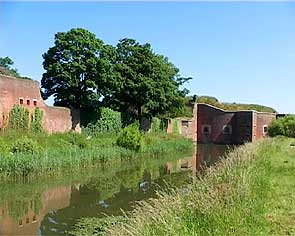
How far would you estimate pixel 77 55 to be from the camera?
86.2ft

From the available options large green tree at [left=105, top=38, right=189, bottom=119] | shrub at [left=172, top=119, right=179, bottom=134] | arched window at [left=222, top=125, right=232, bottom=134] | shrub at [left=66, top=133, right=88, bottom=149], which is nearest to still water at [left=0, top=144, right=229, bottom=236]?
shrub at [left=66, top=133, right=88, bottom=149]

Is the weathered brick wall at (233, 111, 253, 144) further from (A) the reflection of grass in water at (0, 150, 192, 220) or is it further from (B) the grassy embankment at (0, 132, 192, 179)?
(A) the reflection of grass in water at (0, 150, 192, 220)

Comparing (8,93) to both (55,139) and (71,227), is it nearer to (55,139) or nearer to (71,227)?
(55,139)

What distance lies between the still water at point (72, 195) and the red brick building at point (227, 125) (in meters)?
21.5

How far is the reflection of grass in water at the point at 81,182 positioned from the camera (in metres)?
12.6

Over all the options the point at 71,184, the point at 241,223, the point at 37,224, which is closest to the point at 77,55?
the point at 71,184

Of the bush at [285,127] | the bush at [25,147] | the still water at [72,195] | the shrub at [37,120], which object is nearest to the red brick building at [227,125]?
the bush at [285,127]

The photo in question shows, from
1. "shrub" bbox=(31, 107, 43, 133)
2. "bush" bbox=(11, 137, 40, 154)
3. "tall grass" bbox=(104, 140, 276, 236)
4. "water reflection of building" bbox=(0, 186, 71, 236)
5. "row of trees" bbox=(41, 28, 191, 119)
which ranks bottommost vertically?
"water reflection of building" bbox=(0, 186, 71, 236)

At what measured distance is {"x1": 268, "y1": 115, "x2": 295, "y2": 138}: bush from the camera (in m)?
31.6

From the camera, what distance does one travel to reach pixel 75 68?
25.6m

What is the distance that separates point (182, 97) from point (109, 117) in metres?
9.41

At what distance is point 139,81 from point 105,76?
4.57 meters

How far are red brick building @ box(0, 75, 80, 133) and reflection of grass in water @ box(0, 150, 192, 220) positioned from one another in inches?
215

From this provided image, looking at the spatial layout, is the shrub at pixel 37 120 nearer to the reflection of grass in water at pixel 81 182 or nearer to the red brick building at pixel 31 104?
the red brick building at pixel 31 104
